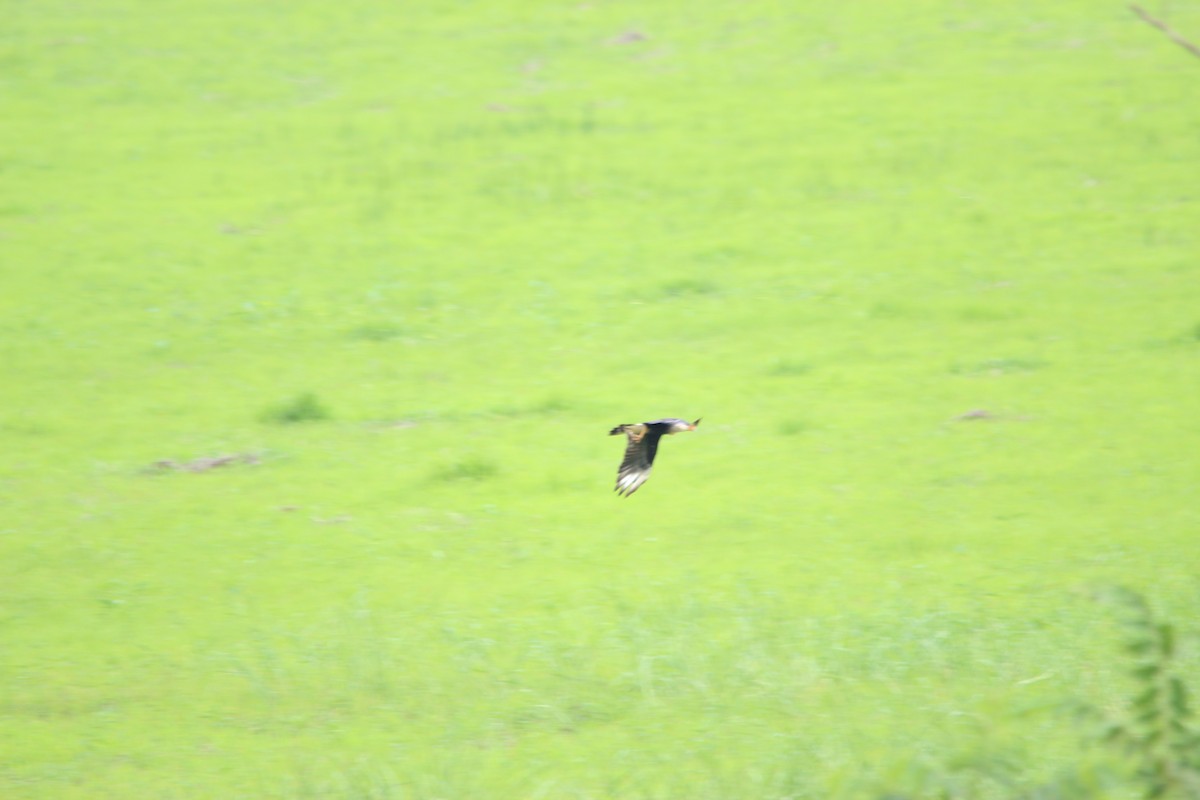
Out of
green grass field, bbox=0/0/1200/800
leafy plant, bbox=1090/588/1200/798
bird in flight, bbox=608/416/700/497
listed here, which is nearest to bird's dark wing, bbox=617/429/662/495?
bird in flight, bbox=608/416/700/497

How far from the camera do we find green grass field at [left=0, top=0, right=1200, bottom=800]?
9648 millimetres

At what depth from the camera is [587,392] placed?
53.1 ft

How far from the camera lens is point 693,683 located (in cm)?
989

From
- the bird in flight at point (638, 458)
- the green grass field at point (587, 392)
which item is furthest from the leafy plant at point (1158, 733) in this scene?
the bird in flight at point (638, 458)

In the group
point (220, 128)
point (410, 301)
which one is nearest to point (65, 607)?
point (410, 301)

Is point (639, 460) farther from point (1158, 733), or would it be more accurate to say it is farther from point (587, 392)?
point (587, 392)

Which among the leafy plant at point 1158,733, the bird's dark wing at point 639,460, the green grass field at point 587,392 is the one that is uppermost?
the leafy plant at point 1158,733

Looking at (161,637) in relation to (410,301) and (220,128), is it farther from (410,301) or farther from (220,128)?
(220,128)

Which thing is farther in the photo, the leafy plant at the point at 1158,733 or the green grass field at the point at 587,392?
the green grass field at the point at 587,392

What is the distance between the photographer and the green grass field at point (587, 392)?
9.65 m

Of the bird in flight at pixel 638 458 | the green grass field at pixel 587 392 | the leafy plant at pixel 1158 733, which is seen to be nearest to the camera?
the leafy plant at pixel 1158 733

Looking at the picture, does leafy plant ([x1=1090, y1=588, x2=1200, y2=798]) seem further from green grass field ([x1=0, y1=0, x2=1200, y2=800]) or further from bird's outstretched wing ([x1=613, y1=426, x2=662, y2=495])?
bird's outstretched wing ([x1=613, y1=426, x2=662, y2=495])

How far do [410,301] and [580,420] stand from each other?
4.77 meters

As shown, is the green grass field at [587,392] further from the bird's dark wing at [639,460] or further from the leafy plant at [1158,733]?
the bird's dark wing at [639,460]
